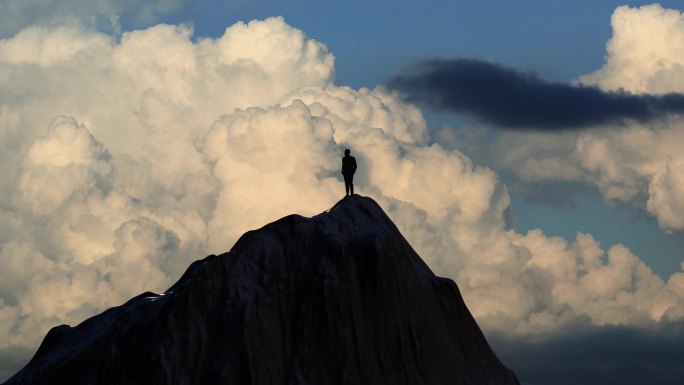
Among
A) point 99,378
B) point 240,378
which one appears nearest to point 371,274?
point 240,378

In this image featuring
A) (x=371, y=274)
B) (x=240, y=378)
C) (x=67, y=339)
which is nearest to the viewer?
(x=240, y=378)

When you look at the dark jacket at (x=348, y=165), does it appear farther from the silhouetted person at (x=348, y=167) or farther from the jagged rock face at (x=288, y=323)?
the jagged rock face at (x=288, y=323)

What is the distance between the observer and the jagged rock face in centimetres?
6091

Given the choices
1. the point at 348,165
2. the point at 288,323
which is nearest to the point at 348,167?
the point at 348,165

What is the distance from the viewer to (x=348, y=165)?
70938 mm

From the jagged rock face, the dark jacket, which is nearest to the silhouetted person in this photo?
the dark jacket

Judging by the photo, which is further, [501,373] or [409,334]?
[501,373]

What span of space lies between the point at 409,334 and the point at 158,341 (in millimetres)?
12371

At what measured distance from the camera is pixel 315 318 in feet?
206

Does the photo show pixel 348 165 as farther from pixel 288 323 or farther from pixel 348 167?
pixel 288 323

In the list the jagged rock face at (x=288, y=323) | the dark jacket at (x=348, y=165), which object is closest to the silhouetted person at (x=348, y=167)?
the dark jacket at (x=348, y=165)

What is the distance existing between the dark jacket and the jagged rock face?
9.26 feet

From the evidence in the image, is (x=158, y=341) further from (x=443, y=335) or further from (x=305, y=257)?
(x=443, y=335)

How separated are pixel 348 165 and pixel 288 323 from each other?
11.4m
